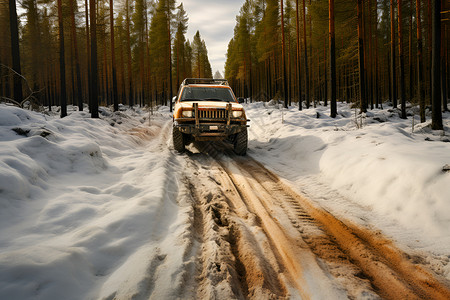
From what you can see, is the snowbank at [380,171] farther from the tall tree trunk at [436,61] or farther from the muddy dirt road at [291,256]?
the tall tree trunk at [436,61]

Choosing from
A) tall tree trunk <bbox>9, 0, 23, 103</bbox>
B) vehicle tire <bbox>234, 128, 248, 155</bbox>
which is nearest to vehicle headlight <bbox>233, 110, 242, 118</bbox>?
vehicle tire <bbox>234, 128, 248, 155</bbox>

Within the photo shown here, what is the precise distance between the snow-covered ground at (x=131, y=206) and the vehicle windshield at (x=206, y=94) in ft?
9.44

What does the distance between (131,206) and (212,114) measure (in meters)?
4.33

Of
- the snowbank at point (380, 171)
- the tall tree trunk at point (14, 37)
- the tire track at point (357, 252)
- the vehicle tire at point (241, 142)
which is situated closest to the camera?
the tire track at point (357, 252)

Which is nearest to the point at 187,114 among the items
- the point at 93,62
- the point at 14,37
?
the point at 93,62

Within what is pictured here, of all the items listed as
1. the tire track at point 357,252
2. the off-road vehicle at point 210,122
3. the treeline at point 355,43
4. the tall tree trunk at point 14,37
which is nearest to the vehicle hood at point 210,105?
the off-road vehicle at point 210,122

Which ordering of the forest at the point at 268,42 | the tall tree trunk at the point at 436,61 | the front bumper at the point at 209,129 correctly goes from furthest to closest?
the forest at the point at 268,42
the tall tree trunk at the point at 436,61
the front bumper at the point at 209,129

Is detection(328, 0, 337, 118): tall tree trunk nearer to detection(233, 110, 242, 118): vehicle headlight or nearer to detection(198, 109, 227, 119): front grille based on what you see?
detection(233, 110, 242, 118): vehicle headlight

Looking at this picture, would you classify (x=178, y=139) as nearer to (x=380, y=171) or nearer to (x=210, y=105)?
(x=210, y=105)

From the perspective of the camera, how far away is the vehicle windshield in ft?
27.5

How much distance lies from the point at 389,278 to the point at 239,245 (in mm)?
1497

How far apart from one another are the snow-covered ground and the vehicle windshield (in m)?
2.88

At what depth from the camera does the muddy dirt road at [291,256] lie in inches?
85.6

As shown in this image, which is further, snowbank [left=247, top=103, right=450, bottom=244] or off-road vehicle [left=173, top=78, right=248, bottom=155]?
off-road vehicle [left=173, top=78, right=248, bottom=155]
